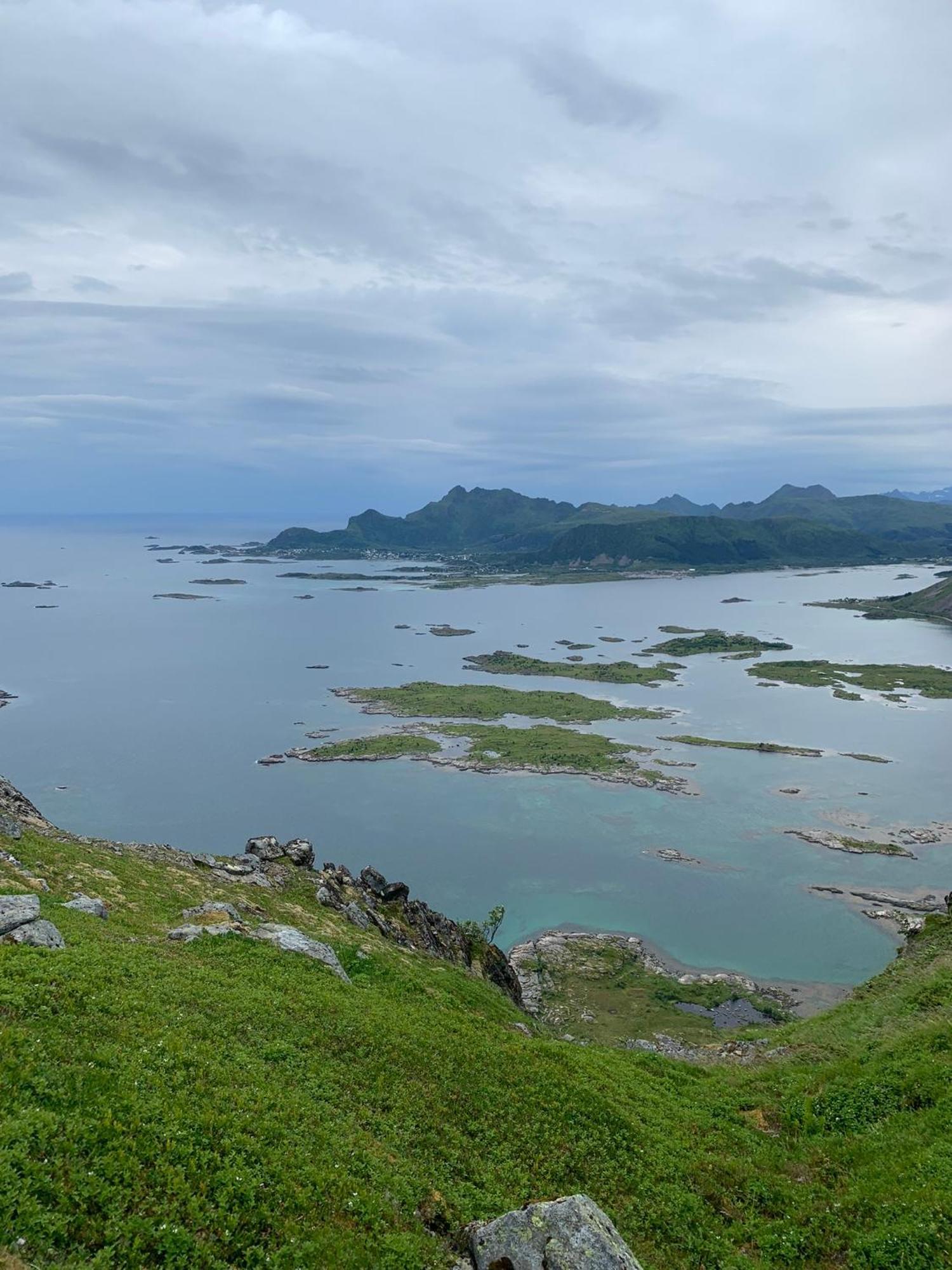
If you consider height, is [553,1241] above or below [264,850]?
above

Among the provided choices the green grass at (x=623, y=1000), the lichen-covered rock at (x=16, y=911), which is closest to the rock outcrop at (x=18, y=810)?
the lichen-covered rock at (x=16, y=911)

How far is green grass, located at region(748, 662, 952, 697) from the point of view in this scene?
161m

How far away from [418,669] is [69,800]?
95.7m

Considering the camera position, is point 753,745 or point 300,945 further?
point 753,745

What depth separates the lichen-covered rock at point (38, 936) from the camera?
1619 centimetres

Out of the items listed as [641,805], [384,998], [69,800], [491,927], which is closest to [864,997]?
[384,998]

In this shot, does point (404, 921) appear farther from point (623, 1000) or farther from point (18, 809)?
point (623, 1000)

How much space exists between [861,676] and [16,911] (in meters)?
188

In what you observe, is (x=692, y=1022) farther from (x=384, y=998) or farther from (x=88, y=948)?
(x=88, y=948)

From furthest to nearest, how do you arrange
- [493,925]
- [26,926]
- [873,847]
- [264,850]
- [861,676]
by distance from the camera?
[861,676] → [873,847] → [493,925] → [264,850] → [26,926]

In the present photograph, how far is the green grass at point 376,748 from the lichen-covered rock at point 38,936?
101320 millimetres

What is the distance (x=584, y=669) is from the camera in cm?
18300

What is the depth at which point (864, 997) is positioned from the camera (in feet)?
94.0

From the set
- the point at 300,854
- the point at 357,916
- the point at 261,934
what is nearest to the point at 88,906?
the point at 261,934
